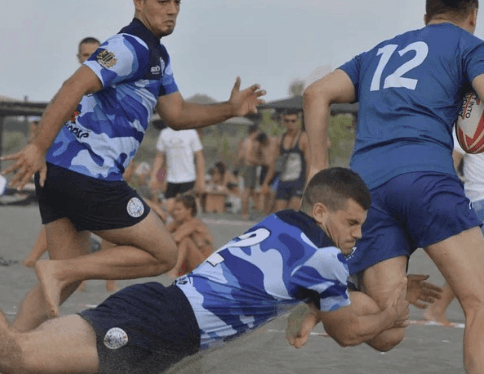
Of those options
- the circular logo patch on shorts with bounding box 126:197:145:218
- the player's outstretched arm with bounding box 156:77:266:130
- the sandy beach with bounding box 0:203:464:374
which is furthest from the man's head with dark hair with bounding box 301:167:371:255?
the player's outstretched arm with bounding box 156:77:266:130

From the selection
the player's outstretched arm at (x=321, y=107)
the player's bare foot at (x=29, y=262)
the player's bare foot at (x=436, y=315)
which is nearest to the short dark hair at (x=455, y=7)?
the player's outstretched arm at (x=321, y=107)

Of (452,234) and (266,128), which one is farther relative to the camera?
(266,128)

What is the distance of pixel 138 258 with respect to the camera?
588cm

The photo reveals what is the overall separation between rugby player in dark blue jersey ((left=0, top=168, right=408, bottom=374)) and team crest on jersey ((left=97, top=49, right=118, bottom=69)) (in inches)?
53.9

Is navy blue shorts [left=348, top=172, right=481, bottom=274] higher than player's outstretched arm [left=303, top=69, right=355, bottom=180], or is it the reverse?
player's outstretched arm [left=303, top=69, right=355, bottom=180]

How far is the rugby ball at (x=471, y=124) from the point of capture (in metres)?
5.25

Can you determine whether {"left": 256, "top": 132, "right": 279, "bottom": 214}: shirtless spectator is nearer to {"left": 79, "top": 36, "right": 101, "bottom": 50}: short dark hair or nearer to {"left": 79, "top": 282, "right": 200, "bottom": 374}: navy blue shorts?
{"left": 79, "top": 36, "right": 101, "bottom": 50}: short dark hair

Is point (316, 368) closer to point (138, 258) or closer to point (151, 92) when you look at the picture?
point (138, 258)

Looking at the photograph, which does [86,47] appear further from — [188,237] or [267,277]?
[267,277]

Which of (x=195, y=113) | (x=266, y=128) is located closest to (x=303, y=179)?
(x=195, y=113)

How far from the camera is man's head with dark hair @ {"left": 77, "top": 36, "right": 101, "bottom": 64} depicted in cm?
883

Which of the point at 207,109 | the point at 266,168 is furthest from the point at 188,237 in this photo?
the point at 266,168

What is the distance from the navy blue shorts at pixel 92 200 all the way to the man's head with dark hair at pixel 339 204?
4.55 ft

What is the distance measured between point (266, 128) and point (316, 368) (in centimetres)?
3843
